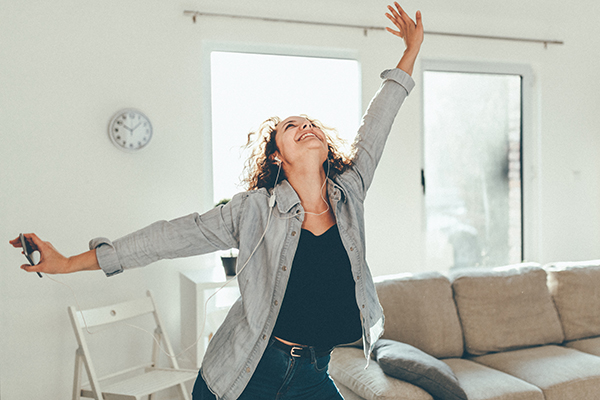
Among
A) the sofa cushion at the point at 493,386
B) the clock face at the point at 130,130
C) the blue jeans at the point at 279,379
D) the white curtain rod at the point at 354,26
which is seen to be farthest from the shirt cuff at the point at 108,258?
the white curtain rod at the point at 354,26

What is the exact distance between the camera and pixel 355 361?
2299mm

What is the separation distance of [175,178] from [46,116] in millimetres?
750

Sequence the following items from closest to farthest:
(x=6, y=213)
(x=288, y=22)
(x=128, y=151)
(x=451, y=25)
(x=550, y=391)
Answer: (x=550, y=391), (x=6, y=213), (x=128, y=151), (x=288, y=22), (x=451, y=25)

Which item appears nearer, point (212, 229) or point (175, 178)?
point (212, 229)

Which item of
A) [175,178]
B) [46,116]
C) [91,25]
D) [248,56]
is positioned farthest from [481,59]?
[46,116]

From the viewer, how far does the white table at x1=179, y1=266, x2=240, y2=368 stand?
101 inches

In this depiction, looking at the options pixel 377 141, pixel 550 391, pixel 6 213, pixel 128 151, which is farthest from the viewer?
pixel 128 151

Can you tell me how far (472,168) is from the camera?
3.74 m

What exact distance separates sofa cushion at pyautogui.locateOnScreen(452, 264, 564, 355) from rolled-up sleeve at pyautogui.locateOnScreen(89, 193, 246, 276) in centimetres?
189

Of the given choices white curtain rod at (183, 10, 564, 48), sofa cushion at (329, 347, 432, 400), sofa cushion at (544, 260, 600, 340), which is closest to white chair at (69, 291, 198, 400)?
sofa cushion at (329, 347, 432, 400)

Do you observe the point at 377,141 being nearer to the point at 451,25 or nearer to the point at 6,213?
the point at 6,213

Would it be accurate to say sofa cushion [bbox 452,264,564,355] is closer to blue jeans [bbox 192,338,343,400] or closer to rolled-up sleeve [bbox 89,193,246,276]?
blue jeans [bbox 192,338,343,400]

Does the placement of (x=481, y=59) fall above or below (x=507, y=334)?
above

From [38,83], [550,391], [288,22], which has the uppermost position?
[288,22]
